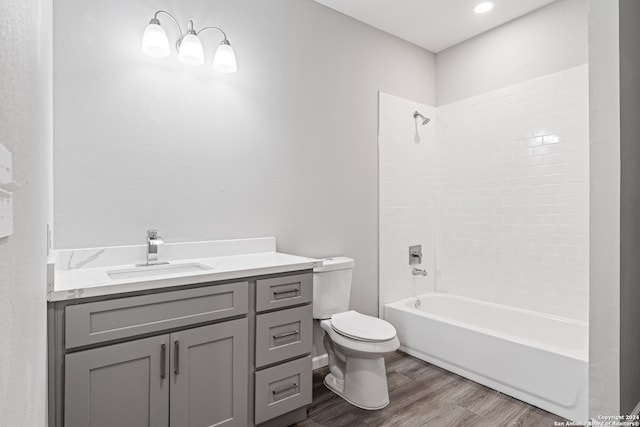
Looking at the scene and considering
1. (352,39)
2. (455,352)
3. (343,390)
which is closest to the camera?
(343,390)

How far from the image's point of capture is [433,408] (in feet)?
7.13

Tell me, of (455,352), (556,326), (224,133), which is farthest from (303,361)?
(556,326)

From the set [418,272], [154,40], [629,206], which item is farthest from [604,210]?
[154,40]

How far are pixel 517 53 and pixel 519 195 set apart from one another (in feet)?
3.80

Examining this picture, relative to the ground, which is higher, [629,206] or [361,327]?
[629,206]

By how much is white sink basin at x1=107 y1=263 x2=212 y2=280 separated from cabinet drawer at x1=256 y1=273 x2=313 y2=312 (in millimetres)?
319

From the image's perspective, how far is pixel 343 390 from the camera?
91.2 inches

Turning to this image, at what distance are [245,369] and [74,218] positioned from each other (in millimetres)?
1127

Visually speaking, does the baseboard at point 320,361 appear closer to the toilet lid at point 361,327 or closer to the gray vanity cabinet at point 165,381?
the toilet lid at point 361,327

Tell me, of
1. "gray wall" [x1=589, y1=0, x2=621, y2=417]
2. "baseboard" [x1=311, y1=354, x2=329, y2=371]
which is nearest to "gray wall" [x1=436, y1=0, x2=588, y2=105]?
"gray wall" [x1=589, y1=0, x2=621, y2=417]

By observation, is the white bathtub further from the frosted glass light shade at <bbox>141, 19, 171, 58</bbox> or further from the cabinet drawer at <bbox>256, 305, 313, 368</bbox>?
the frosted glass light shade at <bbox>141, 19, 171, 58</bbox>

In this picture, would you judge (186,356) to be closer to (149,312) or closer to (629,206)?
(149,312)

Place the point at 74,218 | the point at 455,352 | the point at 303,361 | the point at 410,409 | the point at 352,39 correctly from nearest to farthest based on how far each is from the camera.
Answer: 1. the point at 74,218
2. the point at 303,361
3. the point at 410,409
4. the point at 455,352
5. the point at 352,39

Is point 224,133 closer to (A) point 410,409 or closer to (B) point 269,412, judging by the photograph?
(B) point 269,412
